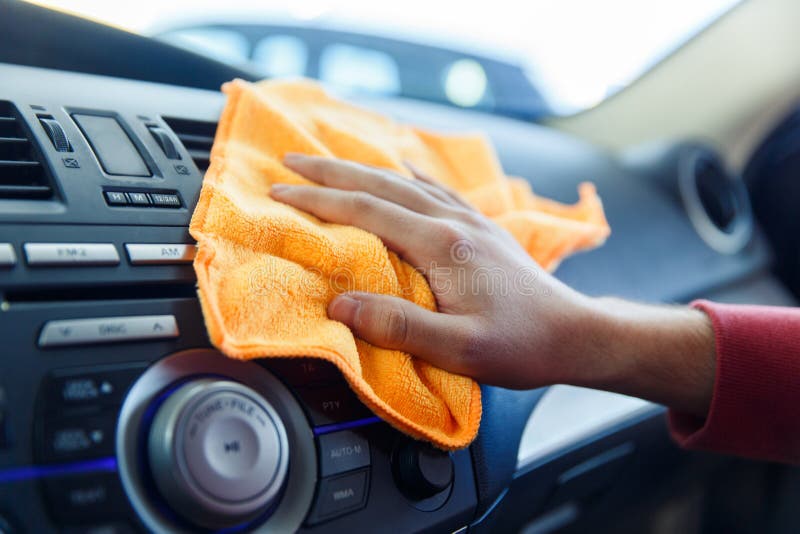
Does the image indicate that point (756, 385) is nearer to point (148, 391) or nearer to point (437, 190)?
point (437, 190)

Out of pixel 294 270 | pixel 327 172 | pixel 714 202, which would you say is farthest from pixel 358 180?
pixel 714 202

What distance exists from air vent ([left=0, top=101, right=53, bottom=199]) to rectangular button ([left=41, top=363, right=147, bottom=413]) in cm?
14

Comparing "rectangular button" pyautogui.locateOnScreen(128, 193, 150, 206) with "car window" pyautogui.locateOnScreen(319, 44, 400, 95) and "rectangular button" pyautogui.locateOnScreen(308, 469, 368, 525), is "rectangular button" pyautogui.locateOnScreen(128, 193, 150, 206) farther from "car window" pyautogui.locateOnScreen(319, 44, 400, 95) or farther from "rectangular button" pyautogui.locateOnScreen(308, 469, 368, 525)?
"car window" pyautogui.locateOnScreen(319, 44, 400, 95)

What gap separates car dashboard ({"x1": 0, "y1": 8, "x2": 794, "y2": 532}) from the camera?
0.34 meters

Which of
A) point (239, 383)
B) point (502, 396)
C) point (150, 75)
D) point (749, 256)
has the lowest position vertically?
point (749, 256)

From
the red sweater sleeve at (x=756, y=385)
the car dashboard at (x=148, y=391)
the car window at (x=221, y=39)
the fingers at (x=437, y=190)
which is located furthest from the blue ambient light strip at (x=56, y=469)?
the car window at (x=221, y=39)

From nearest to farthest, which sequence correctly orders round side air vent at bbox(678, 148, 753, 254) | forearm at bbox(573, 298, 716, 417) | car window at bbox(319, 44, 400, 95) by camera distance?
forearm at bbox(573, 298, 716, 417), round side air vent at bbox(678, 148, 753, 254), car window at bbox(319, 44, 400, 95)

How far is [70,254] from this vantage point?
1.26 feet

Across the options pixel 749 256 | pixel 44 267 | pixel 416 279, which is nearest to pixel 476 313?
pixel 416 279

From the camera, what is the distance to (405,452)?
1.45ft

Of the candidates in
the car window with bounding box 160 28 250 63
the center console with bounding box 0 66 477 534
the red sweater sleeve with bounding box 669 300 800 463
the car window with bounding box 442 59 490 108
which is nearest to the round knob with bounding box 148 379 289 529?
the center console with bounding box 0 66 477 534

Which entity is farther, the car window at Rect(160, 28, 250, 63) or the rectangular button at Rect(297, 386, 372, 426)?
the car window at Rect(160, 28, 250, 63)

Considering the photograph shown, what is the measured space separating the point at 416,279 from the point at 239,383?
16cm

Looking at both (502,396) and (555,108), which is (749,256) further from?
(502,396)
